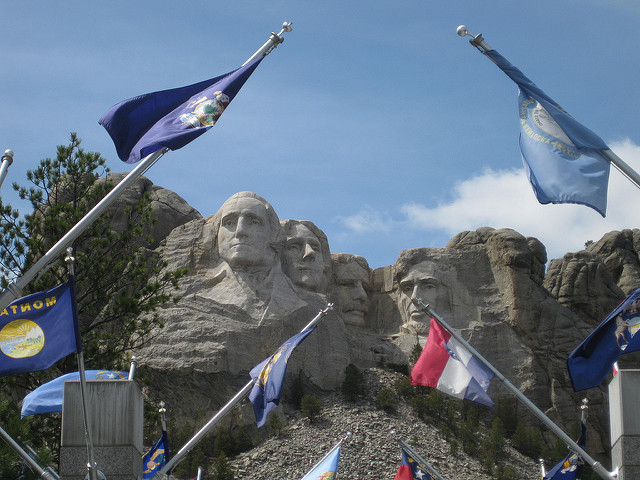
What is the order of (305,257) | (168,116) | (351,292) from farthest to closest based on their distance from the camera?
(351,292)
(305,257)
(168,116)

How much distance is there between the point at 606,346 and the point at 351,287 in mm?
21354

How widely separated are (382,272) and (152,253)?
7425 millimetres

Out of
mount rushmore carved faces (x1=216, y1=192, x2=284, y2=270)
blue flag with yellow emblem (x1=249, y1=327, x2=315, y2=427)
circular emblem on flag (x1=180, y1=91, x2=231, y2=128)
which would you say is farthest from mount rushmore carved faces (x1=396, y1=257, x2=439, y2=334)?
circular emblem on flag (x1=180, y1=91, x2=231, y2=128)

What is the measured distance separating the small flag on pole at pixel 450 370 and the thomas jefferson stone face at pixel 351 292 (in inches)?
730

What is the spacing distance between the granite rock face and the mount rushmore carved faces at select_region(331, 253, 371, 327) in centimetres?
7

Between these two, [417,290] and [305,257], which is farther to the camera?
[417,290]

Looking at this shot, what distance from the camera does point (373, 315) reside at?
1483 inches

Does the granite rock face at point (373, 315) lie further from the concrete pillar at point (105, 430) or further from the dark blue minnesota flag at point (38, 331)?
the dark blue minnesota flag at point (38, 331)

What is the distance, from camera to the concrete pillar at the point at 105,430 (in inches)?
635

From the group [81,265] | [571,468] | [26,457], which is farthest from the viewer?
[81,265]

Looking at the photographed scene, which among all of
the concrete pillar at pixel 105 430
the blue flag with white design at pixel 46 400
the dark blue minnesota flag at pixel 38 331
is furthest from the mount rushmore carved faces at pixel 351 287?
the dark blue minnesota flag at pixel 38 331

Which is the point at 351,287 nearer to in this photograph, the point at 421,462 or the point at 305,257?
the point at 305,257

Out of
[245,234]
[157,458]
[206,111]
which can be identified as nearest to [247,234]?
[245,234]

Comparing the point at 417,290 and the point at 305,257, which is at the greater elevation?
the point at 305,257
